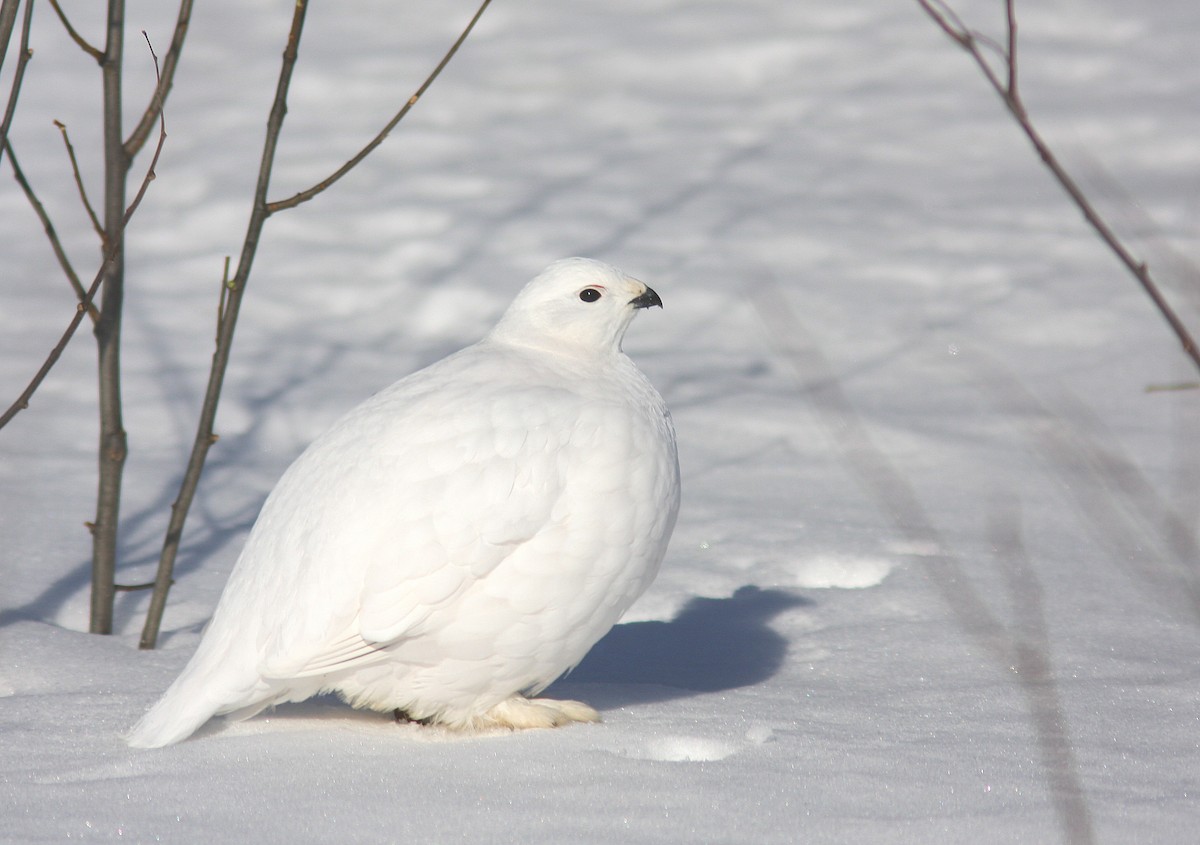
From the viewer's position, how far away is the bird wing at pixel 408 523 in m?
2.19

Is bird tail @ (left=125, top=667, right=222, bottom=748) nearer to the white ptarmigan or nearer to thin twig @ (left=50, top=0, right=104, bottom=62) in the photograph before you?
the white ptarmigan

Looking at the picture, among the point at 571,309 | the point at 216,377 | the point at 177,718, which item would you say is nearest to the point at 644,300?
the point at 571,309

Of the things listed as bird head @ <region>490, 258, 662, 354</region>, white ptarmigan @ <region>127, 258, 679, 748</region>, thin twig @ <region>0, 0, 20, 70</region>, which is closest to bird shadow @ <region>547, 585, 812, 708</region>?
white ptarmigan @ <region>127, 258, 679, 748</region>

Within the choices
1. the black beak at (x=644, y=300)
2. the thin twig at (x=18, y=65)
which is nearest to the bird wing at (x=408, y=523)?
the black beak at (x=644, y=300)

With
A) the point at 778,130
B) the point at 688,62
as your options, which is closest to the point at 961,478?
the point at 778,130

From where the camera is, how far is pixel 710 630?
320cm

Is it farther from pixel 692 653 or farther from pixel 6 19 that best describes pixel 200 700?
pixel 6 19

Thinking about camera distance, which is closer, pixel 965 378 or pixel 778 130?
pixel 965 378

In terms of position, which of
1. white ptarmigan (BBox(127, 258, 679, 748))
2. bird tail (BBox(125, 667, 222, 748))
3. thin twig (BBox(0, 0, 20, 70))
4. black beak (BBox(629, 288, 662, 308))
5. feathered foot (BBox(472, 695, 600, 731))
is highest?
thin twig (BBox(0, 0, 20, 70))

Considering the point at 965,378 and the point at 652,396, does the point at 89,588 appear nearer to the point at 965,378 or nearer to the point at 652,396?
the point at 652,396

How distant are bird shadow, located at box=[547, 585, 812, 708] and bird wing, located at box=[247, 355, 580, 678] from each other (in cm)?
62

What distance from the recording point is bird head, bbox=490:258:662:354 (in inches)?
106

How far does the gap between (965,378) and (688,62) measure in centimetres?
364

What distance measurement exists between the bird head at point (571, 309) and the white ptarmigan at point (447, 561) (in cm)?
25
